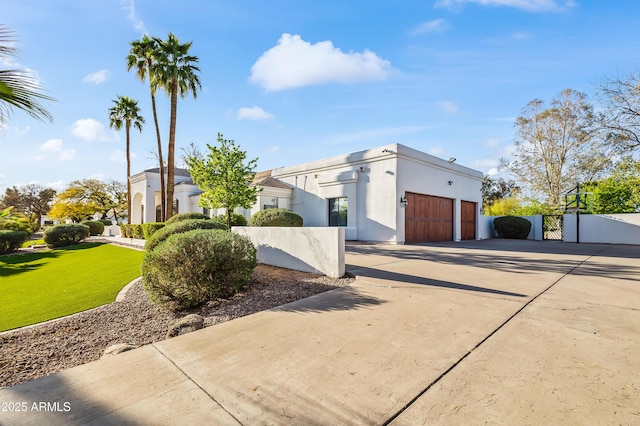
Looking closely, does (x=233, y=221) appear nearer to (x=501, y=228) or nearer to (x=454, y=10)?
(x=454, y=10)

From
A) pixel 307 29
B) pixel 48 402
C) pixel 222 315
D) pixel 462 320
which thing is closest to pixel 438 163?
pixel 307 29

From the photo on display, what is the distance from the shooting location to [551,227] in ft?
67.7

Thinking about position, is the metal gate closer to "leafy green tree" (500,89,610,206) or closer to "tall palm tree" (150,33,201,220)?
"leafy green tree" (500,89,610,206)

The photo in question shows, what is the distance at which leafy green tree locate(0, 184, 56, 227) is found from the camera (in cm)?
4819

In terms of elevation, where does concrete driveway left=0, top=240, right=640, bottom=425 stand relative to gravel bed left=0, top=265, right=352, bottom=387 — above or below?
above

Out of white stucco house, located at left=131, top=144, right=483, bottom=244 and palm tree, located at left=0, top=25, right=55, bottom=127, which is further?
white stucco house, located at left=131, top=144, right=483, bottom=244

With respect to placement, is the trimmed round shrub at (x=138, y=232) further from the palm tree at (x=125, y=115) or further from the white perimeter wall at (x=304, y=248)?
the white perimeter wall at (x=304, y=248)

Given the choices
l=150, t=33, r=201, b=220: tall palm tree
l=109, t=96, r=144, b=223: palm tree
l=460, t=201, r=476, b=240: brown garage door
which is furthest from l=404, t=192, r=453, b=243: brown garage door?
l=109, t=96, r=144, b=223: palm tree

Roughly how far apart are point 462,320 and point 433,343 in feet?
3.01

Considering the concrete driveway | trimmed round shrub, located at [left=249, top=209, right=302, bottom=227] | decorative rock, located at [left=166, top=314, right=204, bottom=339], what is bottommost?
decorative rock, located at [left=166, top=314, right=204, bottom=339]

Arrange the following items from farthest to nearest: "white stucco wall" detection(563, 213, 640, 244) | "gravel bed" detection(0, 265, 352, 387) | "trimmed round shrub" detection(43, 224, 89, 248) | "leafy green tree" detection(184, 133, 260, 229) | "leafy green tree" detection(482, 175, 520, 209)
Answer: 1. "leafy green tree" detection(482, 175, 520, 209)
2. "trimmed round shrub" detection(43, 224, 89, 248)
3. "white stucco wall" detection(563, 213, 640, 244)
4. "leafy green tree" detection(184, 133, 260, 229)
5. "gravel bed" detection(0, 265, 352, 387)

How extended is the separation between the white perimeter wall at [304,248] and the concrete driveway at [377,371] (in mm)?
1942

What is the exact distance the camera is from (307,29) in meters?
10.1

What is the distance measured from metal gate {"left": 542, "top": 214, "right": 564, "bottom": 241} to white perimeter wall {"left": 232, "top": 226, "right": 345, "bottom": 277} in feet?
67.6
